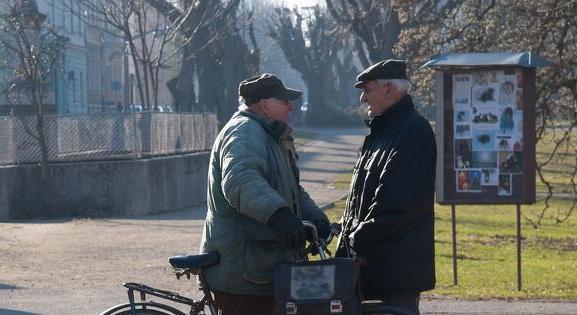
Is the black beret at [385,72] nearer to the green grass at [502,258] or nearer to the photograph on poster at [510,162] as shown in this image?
the green grass at [502,258]

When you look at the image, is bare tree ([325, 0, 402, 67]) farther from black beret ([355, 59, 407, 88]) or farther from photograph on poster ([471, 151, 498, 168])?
black beret ([355, 59, 407, 88])

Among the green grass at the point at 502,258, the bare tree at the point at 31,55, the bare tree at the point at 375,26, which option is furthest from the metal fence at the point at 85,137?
the bare tree at the point at 375,26

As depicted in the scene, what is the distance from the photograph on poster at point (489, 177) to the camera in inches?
437

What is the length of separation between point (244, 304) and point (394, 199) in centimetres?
86

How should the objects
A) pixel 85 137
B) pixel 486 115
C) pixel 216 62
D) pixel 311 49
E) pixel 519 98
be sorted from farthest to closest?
pixel 311 49 < pixel 216 62 < pixel 85 137 < pixel 486 115 < pixel 519 98

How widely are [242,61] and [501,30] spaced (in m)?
28.1

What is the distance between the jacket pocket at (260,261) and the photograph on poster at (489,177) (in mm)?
6058

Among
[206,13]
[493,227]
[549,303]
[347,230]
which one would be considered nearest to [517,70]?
[549,303]

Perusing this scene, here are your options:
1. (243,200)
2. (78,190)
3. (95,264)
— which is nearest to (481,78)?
(95,264)

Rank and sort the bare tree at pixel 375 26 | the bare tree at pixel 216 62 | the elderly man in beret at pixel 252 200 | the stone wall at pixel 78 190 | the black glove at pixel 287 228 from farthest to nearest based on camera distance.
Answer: the bare tree at pixel 216 62 → the bare tree at pixel 375 26 → the stone wall at pixel 78 190 → the elderly man in beret at pixel 252 200 → the black glove at pixel 287 228

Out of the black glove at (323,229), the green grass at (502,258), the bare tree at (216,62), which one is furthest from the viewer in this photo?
the bare tree at (216,62)

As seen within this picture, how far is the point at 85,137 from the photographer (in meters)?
20.0

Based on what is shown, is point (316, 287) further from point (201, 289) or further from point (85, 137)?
point (85, 137)

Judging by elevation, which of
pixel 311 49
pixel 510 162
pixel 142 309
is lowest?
pixel 142 309
